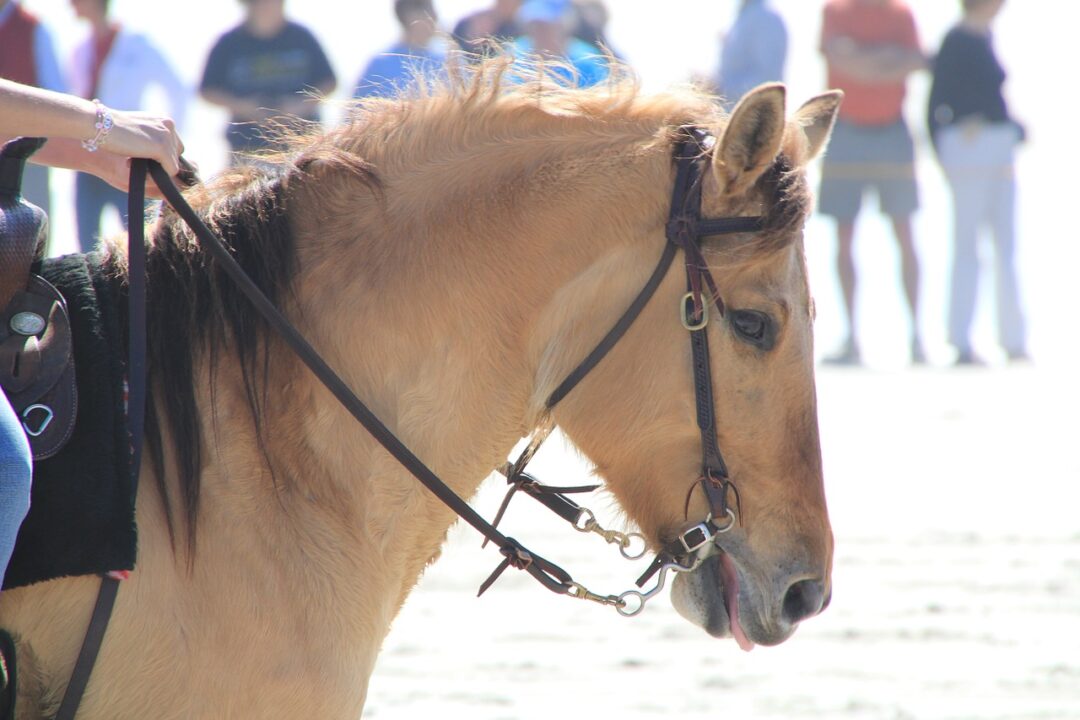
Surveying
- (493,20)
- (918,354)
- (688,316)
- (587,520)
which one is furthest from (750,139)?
(918,354)

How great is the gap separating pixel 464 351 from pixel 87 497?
2.40 ft

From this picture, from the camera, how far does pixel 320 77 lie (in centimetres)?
940

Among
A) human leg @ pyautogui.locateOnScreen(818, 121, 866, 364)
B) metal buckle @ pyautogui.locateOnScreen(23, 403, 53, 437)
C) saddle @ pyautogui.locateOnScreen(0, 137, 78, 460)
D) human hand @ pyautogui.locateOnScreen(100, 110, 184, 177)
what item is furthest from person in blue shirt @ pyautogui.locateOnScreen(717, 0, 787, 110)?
metal buckle @ pyautogui.locateOnScreen(23, 403, 53, 437)

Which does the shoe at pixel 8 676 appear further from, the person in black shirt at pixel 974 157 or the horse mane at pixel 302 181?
the person in black shirt at pixel 974 157

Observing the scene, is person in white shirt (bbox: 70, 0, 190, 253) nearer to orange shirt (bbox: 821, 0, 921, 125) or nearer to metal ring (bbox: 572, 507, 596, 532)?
orange shirt (bbox: 821, 0, 921, 125)

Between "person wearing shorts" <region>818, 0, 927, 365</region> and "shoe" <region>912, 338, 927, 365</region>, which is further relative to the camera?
"shoe" <region>912, 338, 927, 365</region>

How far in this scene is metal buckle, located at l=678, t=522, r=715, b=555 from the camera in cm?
255

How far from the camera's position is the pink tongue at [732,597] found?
257 centimetres

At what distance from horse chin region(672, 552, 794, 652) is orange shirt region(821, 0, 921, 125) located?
28.1 feet

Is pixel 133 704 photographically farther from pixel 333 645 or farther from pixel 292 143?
A: pixel 292 143

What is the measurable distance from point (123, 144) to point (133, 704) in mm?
986

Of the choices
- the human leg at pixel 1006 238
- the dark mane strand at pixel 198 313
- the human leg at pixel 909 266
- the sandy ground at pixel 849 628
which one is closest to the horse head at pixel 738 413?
the sandy ground at pixel 849 628

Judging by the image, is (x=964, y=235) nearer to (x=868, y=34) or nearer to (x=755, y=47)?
(x=868, y=34)

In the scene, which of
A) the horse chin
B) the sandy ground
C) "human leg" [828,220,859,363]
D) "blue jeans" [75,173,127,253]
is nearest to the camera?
the horse chin
